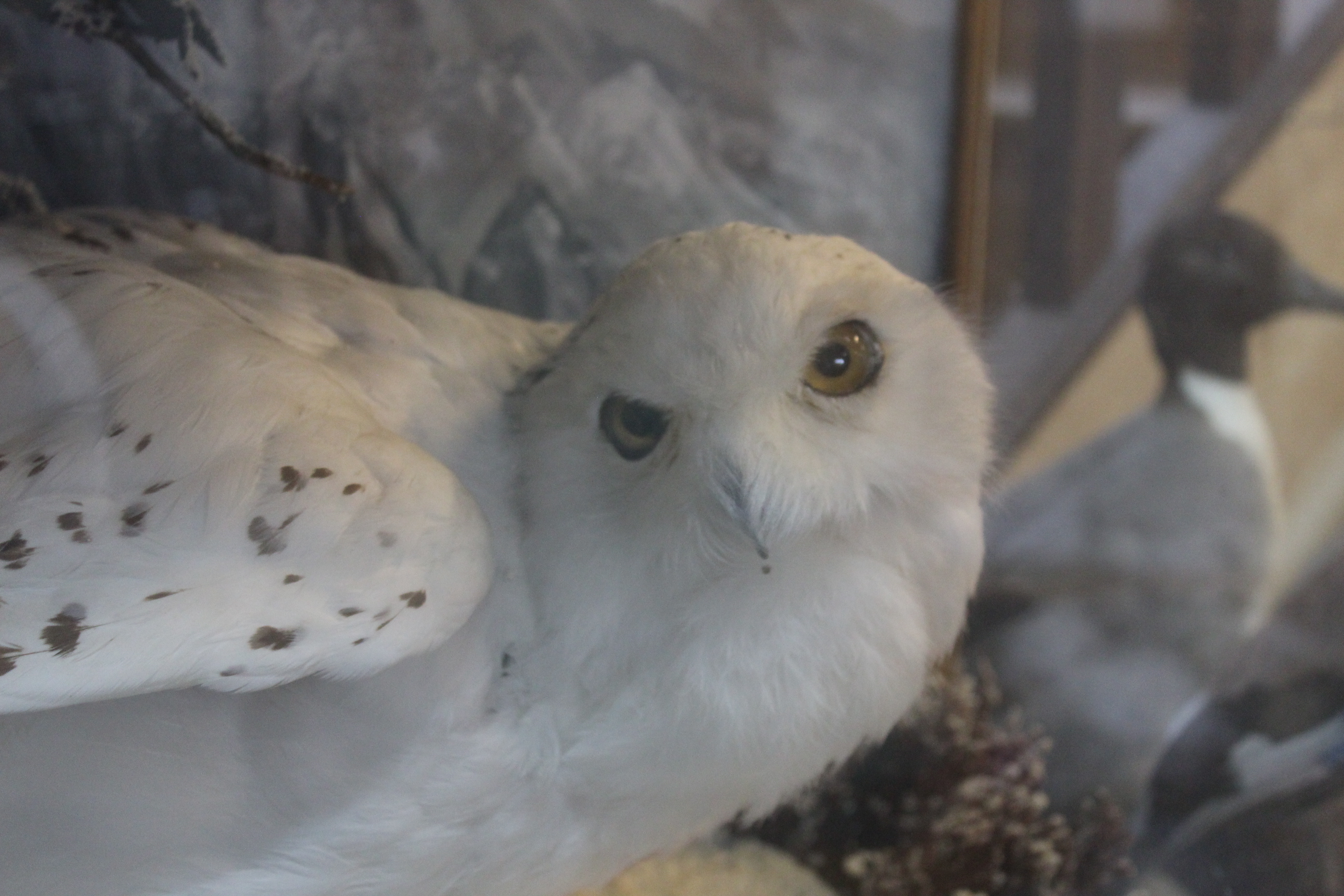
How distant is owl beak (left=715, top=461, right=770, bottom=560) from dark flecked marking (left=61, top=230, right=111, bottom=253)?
23.7 inches

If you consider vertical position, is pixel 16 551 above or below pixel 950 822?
above

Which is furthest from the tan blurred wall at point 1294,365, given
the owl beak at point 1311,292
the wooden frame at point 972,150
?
the wooden frame at point 972,150

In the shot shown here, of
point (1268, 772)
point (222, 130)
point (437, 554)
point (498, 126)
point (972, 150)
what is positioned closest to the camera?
point (437, 554)

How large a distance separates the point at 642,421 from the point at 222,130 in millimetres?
443

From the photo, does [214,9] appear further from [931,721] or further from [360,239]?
[931,721]

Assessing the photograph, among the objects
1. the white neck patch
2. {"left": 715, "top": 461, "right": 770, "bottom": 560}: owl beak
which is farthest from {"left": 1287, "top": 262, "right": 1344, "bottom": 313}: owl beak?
{"left": 715, "top": 461, "right": 770, "bottom": 560}: owl beak

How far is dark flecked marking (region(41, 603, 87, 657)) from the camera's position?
2.18 ft

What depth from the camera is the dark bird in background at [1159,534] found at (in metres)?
1.66

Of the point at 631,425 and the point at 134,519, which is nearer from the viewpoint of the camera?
the point at 134,519

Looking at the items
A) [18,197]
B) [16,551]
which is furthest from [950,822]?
[18,197]

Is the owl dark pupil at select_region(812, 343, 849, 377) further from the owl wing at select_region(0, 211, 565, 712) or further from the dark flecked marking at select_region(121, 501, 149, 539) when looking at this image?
the dark flecked marking at select_region(121, 501, 149, 539)

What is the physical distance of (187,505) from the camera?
2.37 feet

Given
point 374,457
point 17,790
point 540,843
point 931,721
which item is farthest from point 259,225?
point 931,721

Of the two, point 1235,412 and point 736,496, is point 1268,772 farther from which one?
point 736,496
